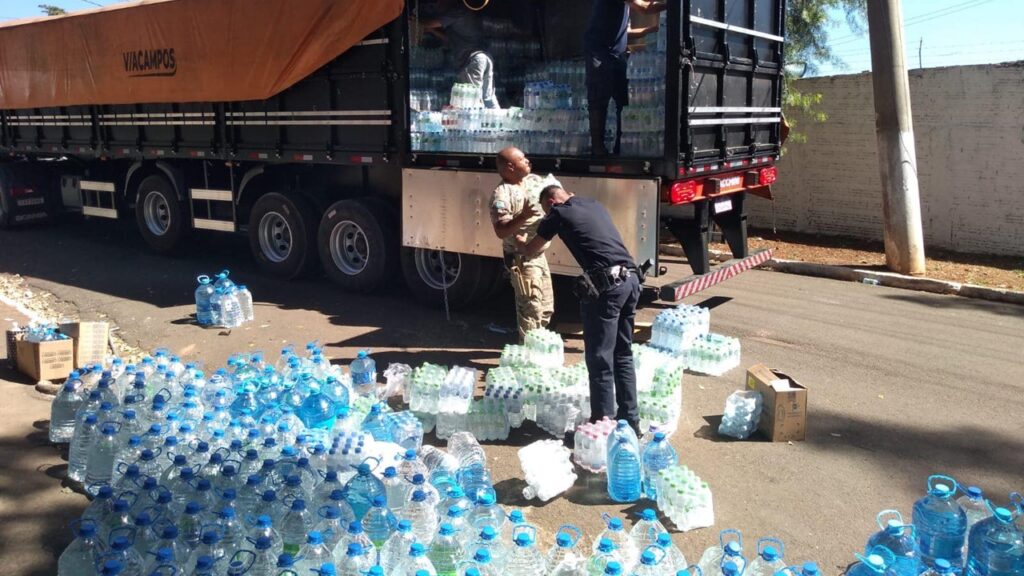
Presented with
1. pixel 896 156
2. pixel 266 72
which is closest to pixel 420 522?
pixel 266 72

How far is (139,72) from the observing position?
1145cm

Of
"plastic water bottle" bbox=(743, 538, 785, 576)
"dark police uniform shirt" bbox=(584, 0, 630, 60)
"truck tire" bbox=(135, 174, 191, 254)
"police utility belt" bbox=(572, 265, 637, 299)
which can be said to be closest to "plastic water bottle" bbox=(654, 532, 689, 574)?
"plastic water bottle" bbox=(743, 538, 785, 576)

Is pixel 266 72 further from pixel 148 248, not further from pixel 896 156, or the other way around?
pixel 896 156

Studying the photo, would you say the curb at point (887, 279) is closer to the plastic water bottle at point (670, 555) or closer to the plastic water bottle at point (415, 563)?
the plastic water bottle at point (670, 555)

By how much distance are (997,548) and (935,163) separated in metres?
10.0

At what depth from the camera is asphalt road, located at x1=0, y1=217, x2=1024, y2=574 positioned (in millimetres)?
4551

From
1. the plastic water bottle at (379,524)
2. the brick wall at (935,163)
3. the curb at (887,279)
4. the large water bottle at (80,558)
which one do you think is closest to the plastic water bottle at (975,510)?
the plastic water bottle at (379,524)

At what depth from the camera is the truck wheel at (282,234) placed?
390 inches

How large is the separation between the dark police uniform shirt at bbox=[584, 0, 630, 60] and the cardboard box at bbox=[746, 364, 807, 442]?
125 inches

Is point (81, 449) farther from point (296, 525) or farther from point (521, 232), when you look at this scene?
point (521, 232)

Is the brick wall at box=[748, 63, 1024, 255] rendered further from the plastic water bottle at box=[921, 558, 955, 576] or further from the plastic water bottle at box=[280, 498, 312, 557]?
the plastic water bottle at box=[280, 498, 312, 557]

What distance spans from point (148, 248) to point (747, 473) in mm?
10580

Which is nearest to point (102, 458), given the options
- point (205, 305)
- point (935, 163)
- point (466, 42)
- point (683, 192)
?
point (205, 305)

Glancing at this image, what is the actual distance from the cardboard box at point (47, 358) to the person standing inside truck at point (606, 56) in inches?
178
